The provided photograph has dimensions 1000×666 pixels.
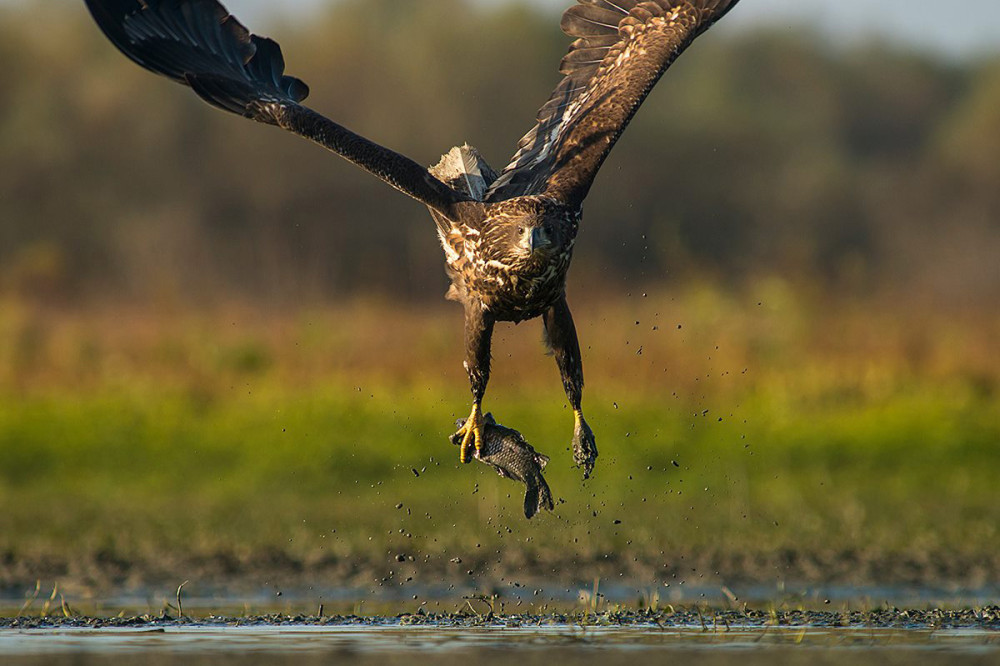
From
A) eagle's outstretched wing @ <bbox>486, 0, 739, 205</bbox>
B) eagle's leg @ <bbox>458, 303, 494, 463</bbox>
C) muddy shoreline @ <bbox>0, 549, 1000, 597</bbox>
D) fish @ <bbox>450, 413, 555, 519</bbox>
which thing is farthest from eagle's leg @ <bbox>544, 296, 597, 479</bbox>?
muddy shoreline @ <bbox>0, 549, 1000, 597</bbox>

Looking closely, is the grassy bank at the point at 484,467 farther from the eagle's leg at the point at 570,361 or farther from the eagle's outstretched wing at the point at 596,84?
the eagle's outstretched wing at the point at 596,84

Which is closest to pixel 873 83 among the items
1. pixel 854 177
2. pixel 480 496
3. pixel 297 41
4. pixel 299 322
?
pixel 854 177

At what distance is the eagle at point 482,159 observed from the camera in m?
8.10

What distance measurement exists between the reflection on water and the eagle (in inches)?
52.3

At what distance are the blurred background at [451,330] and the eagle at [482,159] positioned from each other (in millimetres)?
2078

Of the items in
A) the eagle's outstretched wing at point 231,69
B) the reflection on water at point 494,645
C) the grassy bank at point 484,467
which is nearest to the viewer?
the reflection on water at point 494,645

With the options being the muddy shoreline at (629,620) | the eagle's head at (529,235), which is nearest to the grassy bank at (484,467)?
the muddy shoreline at (629,620)

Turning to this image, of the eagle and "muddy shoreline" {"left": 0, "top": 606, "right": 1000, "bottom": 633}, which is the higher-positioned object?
the eagle

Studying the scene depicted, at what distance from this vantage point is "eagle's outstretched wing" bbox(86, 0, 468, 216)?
8375 millimetres

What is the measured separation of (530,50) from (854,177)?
6.14 metres

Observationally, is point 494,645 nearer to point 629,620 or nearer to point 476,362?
point 629,620

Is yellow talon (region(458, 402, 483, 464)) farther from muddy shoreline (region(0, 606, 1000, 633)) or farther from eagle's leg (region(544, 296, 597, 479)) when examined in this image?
muddy shoreline (region(0, 606, 1000, 633))

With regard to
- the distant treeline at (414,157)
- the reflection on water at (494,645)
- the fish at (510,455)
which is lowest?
the reflection on water at (494,645)

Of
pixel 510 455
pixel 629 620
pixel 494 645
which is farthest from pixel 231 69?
pixel 629 620
